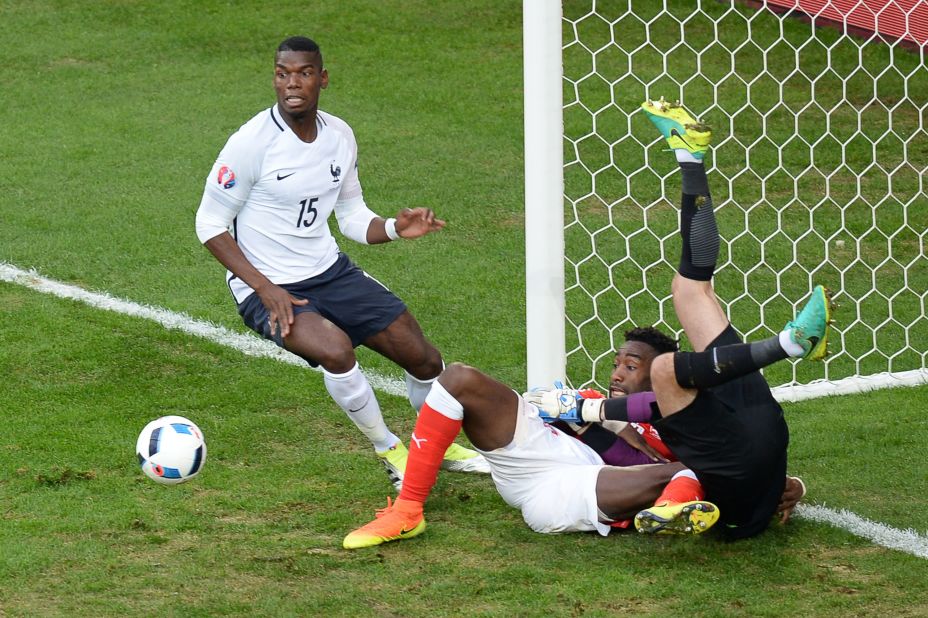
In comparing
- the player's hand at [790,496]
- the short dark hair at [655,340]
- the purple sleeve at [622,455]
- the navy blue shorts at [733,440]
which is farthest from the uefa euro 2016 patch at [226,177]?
the player's hand at [790,496]

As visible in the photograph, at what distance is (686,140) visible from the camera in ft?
17.1

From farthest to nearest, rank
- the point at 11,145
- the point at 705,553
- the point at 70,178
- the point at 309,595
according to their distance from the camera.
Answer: the point at 11,145 < the point at 70,178 < the point at 705,553 < the point at 309,595

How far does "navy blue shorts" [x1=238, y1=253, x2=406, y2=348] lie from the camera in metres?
5.71

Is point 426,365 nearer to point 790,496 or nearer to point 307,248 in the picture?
point 307,248

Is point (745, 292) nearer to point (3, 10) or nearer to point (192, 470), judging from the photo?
point (192, 470)

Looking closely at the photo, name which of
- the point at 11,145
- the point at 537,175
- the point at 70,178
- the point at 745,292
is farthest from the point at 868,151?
the point at 11,145

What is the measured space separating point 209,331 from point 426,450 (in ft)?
9.53

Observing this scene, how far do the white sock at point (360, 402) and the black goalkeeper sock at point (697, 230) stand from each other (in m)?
1.35

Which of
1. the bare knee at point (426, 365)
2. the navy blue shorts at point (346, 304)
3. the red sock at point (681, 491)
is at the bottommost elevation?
the red sock at point (681, 491)

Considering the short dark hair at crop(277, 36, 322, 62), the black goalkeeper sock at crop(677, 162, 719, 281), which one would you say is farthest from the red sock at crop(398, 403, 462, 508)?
the short dark hair at crop(277, 36, 322, 62)

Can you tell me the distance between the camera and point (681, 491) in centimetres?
478

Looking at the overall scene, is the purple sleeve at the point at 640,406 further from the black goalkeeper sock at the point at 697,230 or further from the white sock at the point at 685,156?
the white sock at the point at 685,156

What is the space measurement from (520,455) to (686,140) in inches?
52.9

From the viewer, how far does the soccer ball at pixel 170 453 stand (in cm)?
506
